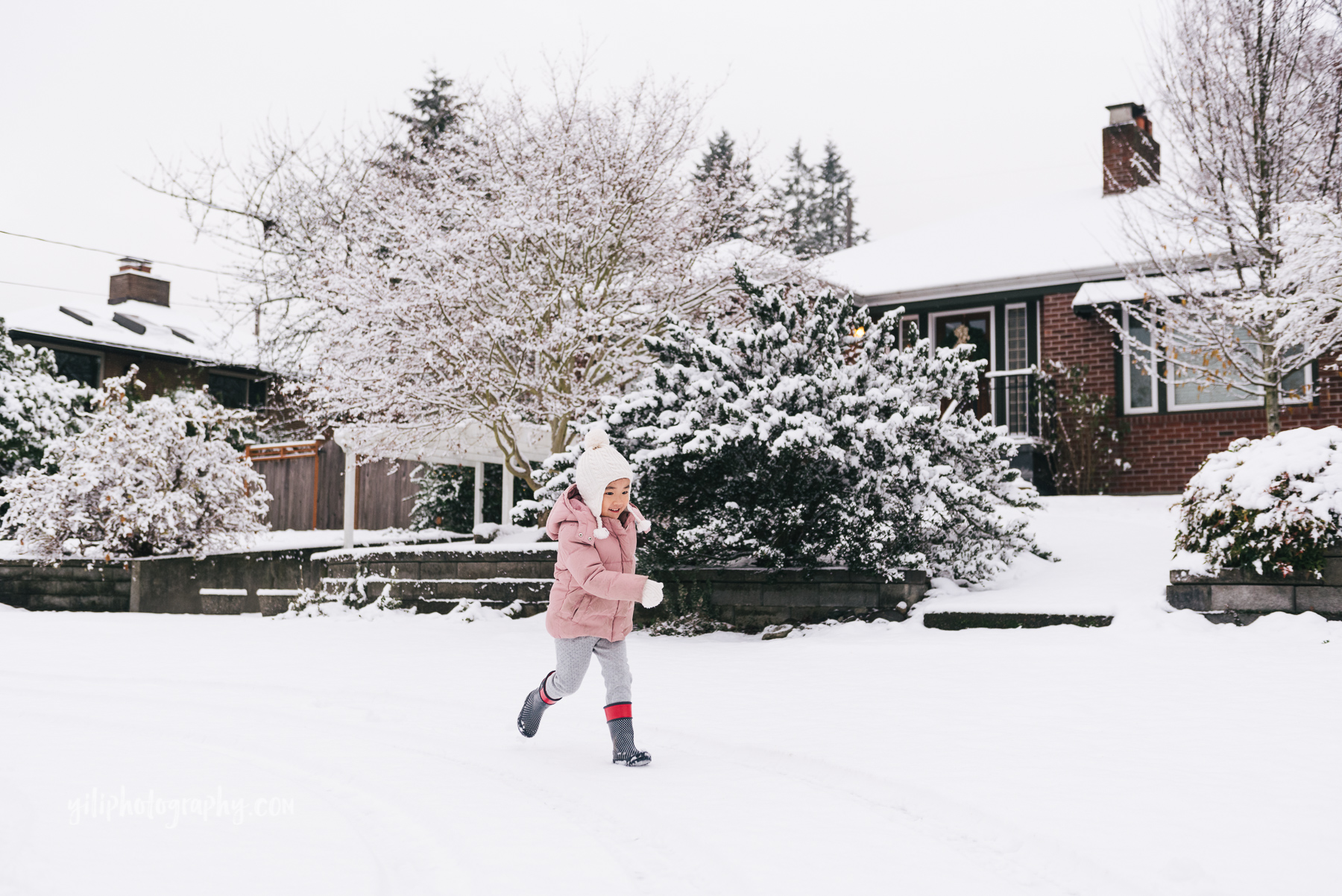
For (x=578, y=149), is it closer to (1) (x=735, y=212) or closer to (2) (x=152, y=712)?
(1) (x=735, y=212)

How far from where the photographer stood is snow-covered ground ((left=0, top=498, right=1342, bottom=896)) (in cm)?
378

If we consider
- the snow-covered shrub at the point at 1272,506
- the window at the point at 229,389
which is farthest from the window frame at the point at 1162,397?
the window at the point at 229,389

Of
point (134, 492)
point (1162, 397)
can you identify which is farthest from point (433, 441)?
point (1162, 397)

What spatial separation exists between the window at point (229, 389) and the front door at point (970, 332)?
58.5 ft

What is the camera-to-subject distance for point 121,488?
12961mm

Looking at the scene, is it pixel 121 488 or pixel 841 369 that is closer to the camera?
pixel 841 369

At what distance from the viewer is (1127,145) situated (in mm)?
18781

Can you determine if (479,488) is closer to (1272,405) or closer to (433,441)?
(433,441)

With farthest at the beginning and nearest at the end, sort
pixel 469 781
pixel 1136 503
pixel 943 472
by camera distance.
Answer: pixel 1136 503, pixel 943 472, pixel 469 781

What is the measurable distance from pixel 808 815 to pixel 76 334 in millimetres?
24946

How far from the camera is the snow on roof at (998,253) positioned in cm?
1661

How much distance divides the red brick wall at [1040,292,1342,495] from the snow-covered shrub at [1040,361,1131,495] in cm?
21

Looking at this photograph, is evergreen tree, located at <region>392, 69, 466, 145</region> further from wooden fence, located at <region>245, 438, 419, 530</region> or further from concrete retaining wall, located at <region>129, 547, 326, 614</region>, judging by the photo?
concrete retaining wall, located at <region>129, 547, 326, 614</region>

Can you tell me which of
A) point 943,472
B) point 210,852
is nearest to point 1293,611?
point 943,472
